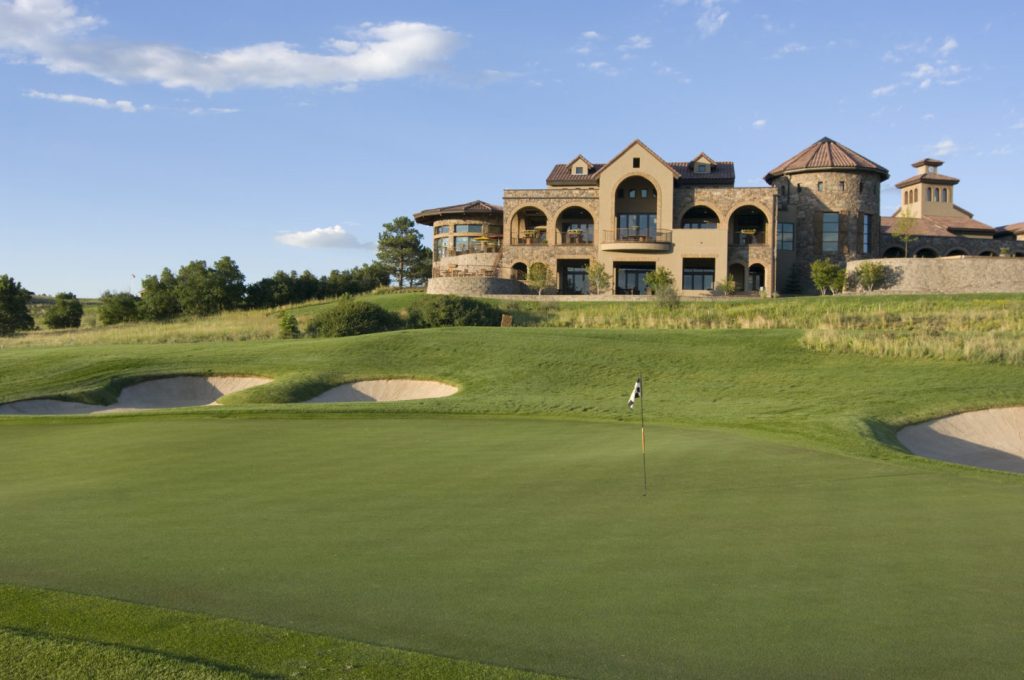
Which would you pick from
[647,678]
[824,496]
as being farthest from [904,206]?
[647,678]

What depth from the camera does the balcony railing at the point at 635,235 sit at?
61.1m

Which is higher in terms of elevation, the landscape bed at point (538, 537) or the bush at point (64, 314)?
the bush at point (64, 314)

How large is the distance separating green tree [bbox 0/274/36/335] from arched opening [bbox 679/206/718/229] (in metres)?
49.4

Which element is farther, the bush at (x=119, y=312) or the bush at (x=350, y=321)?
the bush at (x=119, y=312)

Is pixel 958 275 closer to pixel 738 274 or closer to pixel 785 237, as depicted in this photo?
pixel 785 237

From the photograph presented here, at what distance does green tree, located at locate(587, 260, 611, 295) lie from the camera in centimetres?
5838

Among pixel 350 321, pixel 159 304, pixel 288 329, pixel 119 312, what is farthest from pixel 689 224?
pixel 119 312

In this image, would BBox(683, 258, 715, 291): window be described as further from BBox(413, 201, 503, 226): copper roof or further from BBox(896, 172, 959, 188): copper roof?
BBox(896, 172, 959, 188): copper roof

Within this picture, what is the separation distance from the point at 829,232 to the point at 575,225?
724 inches

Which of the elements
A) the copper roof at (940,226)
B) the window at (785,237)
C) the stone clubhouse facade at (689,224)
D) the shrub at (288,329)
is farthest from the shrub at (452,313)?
the copper roof at (940,226)

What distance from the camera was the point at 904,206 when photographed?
8762 centimetres

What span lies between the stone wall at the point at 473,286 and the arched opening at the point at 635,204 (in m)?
9.51

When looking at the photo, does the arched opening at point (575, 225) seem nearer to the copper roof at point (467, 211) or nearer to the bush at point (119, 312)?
the copper roof at point (467, 211)

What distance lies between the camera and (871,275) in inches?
2189
